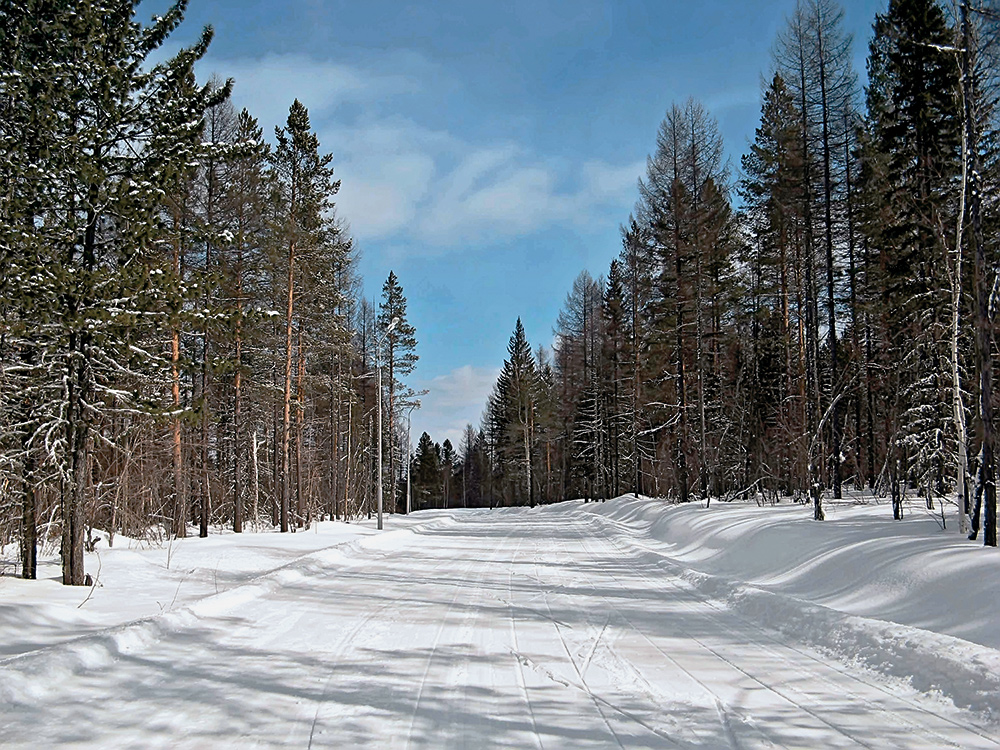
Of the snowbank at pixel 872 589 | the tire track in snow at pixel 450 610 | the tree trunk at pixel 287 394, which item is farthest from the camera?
the tree trunk at pixel 287 394

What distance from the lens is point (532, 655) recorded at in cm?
631

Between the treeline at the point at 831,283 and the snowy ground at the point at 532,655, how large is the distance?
256 cm

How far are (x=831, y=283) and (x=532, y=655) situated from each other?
20902mm

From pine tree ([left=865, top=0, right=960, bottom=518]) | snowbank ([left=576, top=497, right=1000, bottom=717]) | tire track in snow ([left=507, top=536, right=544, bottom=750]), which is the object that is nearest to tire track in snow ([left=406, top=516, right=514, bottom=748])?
tire track in snow ([left=507, top=536, right=544, bottom=750])

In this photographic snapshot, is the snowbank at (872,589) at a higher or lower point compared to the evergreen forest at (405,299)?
lower

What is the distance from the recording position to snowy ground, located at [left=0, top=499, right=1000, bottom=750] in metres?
4.41

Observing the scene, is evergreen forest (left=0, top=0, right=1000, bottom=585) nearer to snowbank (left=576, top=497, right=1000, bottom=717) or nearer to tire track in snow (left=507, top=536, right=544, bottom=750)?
snowbank (left=576, top=497, right=1000, bottom=717)

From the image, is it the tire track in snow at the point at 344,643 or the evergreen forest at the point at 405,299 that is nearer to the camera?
the tire track in snow at the point at 344,643

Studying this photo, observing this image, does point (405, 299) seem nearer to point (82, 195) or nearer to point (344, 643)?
point (82, 195)

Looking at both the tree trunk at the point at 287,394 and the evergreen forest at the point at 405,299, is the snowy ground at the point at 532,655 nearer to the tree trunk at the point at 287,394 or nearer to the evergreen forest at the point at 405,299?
the evergreen forest at the point at 405,299

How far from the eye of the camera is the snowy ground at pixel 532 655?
4406 mm

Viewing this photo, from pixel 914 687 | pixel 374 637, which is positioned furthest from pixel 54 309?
pixel 914 687

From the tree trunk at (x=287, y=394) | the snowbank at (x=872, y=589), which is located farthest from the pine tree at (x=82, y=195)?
the tree trunk at (x=287, y=394)

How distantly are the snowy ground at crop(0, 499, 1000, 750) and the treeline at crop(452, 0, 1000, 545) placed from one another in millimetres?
2556
